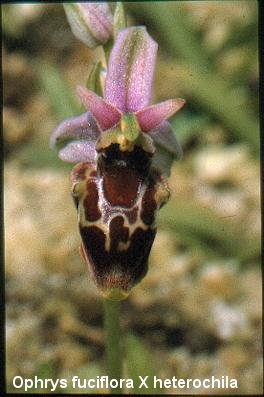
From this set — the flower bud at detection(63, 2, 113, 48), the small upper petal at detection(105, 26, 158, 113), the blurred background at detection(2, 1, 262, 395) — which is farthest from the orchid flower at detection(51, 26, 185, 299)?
the blurred background at detection(2, 1, 262, 395)

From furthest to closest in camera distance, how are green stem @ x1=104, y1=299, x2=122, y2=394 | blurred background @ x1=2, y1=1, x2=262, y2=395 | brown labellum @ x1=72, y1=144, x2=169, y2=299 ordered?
blurred background @ x1=2, y1=1, x2=262, y2=395, green stem @ x1=104, y1=299, x2=122, y2=394, brown labellum @ x1=72, y1=144, x2=169, y2=299

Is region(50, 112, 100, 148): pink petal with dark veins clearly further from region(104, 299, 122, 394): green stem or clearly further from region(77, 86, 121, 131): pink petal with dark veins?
region(104, 299, 122, 394): green stem

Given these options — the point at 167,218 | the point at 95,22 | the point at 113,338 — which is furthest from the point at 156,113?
the point at 167,218

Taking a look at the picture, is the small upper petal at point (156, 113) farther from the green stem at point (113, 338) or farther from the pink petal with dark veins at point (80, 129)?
the green stem at point (113, 338)

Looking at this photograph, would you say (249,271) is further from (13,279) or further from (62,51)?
(62,51)

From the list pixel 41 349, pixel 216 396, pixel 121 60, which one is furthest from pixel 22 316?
pixel 121 60

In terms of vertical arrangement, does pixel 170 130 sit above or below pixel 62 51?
below
